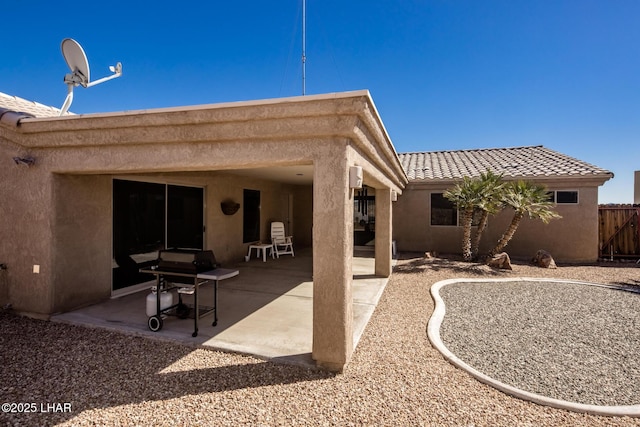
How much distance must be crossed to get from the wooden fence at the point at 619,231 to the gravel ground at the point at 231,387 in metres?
12.9

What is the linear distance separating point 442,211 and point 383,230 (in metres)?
6.14

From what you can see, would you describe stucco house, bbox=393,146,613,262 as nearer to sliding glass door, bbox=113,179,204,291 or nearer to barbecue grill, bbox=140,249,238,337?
sliding glass door, bbox=113,179,204,291

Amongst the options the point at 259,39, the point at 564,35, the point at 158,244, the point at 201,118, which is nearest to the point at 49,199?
the point at 158,244

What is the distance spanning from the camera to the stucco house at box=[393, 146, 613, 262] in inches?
462

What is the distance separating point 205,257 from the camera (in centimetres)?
476

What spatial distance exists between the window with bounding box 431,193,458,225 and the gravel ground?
31.4 feet

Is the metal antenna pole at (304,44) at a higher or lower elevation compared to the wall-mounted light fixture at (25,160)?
higher

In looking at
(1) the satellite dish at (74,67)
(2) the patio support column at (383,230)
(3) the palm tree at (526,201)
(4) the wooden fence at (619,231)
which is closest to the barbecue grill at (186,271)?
(1) the satellite dish at (74,67)

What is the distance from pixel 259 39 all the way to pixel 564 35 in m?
10.3

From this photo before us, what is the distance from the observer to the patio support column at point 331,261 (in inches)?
141

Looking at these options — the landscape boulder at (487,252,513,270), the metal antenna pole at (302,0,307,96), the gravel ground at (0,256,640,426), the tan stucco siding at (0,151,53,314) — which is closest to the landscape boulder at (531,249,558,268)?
the landscape boulder at (487,252,513,270)

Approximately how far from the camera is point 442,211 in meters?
13.4

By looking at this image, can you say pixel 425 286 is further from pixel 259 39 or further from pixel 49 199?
pixel 259 39

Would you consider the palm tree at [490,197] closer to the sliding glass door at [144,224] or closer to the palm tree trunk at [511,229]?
the palm tree trunk at [511,229]
